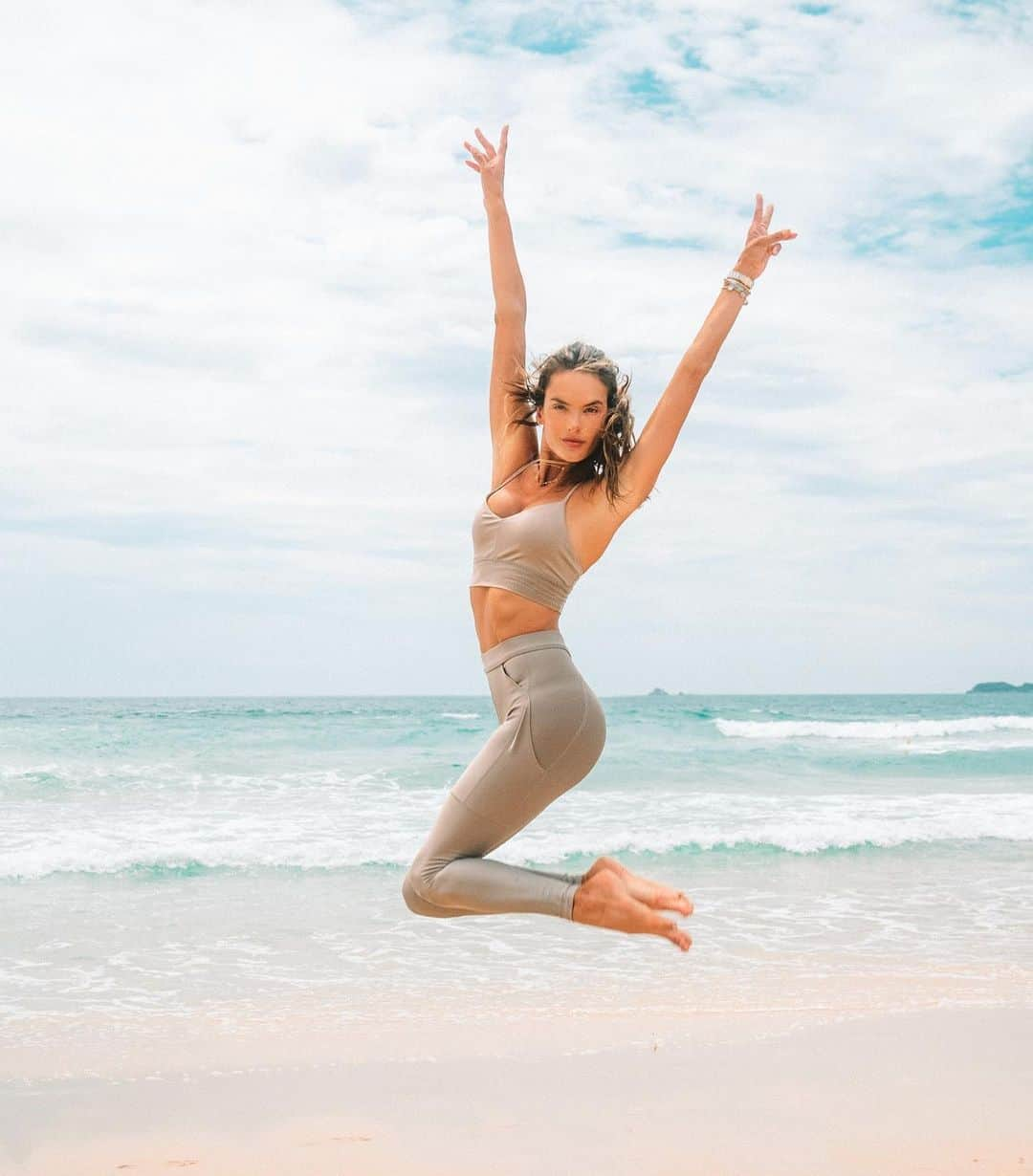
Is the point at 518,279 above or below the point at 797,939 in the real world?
above

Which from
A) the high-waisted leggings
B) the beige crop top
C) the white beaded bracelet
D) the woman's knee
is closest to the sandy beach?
the woman's knee

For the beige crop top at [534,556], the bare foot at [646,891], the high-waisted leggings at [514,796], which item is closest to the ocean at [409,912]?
the high-waisted leggings at [514,796]

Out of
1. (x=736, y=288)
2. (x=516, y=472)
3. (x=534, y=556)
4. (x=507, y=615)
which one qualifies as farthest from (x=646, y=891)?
(x=736, y=288)

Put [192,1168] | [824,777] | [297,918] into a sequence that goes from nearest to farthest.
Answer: [192,1168] → [297,918] → [824,777]

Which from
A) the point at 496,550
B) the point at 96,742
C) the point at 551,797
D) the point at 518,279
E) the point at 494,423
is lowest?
the point at 96,742

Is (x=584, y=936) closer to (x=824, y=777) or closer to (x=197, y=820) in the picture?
(x=197, y=820)

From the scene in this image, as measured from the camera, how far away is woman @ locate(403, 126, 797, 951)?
3133 mm

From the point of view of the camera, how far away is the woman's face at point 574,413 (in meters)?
3.35

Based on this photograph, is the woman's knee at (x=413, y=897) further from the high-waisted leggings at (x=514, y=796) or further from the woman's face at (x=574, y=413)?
the woman's face at (x=574, y=413)

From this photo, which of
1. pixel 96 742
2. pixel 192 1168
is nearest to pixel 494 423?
pixel 192 1168

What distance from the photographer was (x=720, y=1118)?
16.4ft

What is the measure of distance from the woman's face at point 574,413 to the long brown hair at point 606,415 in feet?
0.06

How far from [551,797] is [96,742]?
2132 centimetres

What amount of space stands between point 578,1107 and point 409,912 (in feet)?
15.6
